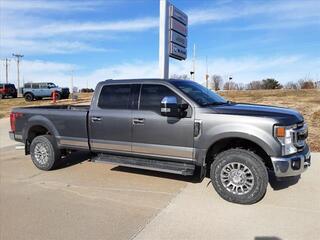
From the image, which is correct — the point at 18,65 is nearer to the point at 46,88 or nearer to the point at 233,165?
the point at 46,88

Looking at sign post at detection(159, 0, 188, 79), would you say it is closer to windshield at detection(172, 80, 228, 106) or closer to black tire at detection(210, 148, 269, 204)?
windshield at detection(172, 80, 228, 106)

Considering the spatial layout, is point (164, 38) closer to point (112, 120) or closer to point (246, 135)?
point (112, 120)

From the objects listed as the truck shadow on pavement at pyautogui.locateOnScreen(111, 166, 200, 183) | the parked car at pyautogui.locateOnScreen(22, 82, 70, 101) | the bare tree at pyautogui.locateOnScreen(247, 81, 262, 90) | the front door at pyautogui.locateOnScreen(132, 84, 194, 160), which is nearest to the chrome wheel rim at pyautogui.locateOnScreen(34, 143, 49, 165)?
the truck shadow on pavement at pyautogui.locateOnScreen(111, 166, 200, 183)

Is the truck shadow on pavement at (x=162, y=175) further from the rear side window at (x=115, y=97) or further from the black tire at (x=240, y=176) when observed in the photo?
the rear side window at (x=115, y=97)

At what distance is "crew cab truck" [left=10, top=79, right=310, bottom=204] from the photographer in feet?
18.5

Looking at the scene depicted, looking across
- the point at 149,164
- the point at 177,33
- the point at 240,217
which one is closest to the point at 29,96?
the point at 177,33

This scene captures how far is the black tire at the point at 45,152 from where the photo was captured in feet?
26.5

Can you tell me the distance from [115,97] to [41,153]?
2.22 meters

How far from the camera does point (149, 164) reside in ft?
22.3

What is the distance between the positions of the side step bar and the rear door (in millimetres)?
156

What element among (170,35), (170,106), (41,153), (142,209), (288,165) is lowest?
(142,209)

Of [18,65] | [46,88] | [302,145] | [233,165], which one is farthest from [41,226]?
[18,65]

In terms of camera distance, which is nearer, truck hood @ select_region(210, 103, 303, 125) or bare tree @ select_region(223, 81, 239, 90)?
truck hood @ select_region(210, 103, 303, 125)

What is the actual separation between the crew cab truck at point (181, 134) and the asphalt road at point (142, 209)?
39 cm
